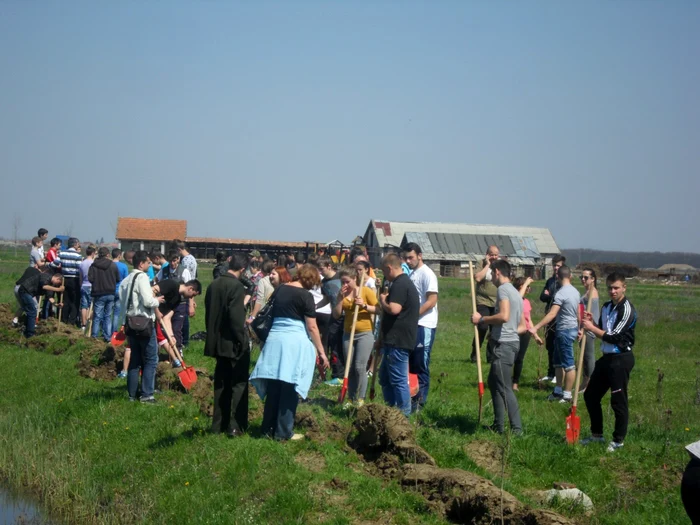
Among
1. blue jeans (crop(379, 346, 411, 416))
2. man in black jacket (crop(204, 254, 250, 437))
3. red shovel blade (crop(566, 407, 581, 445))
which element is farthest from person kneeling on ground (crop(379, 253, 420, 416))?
red shovel blade (crop(566, 407, 581, 445))

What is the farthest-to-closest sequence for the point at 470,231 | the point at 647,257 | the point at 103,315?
the point at 647,257 → the point at 470,231 → the point at 103,315

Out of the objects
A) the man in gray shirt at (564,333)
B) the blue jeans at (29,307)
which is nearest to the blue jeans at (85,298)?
the blue jeans at (29,307)

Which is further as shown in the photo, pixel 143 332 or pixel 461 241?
pixel 461 241

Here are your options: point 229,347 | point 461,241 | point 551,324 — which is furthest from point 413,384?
point 461,241

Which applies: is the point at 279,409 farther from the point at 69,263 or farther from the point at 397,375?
the point at 69,263

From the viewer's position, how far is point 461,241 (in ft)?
234

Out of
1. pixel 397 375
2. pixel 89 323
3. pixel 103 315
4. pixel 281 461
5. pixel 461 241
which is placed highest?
pixel 461 241

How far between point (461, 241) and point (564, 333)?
199ft

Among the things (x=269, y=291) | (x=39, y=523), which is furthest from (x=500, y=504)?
(x=269, y=291)

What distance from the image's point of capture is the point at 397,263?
876 centimetres

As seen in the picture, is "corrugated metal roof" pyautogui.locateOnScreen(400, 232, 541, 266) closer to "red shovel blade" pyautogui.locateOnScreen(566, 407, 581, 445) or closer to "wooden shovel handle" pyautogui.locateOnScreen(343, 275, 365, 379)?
"wooden shovel handle" pyautogui.locateOnScreen(343, 275, 365, 379)

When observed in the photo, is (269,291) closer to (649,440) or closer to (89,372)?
(89,372)

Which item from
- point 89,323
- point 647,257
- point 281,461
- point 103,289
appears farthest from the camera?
point 647,257

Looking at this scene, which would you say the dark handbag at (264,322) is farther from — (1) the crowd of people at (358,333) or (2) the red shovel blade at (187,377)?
(2) the red shovel blade at (187,377)
